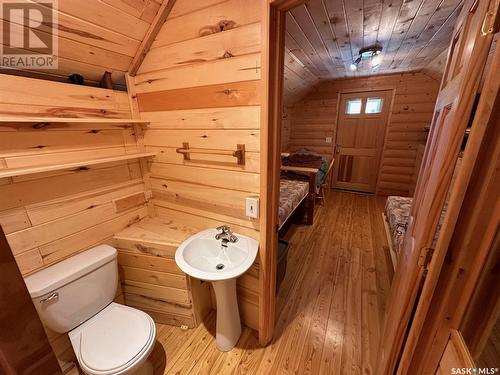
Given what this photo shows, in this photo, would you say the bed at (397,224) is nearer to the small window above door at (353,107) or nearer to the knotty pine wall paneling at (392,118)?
the knotty pine wall paneling at (392,118)

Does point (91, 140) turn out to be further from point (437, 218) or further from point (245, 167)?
point (437, 218)

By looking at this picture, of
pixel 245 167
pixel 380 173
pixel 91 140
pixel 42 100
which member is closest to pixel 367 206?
pixel 380 173

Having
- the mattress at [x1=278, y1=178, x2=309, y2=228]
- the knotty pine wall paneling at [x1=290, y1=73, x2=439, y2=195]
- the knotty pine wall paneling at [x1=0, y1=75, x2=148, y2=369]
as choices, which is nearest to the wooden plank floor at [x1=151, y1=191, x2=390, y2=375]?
the mattress at [x1=278, y1=178, x2=309, y2=228]

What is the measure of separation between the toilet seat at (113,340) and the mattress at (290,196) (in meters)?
1.53

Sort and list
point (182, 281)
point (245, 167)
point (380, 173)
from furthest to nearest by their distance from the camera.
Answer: point (380, 173) < point (182, 281) < point (245, 167)

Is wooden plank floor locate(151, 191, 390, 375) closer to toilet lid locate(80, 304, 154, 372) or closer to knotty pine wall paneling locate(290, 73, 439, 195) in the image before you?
toilet lid locate(80, 304, 154, 372)

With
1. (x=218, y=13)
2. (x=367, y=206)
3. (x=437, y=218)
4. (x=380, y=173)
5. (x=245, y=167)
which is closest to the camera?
(x=437, y=218)

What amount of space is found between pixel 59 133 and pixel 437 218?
80.4 inches

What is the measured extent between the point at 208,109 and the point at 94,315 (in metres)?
1.58

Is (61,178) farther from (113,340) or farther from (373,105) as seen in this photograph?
(373,105)

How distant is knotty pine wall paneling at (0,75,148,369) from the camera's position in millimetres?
1133

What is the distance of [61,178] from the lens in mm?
1328

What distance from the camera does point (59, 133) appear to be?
129cm

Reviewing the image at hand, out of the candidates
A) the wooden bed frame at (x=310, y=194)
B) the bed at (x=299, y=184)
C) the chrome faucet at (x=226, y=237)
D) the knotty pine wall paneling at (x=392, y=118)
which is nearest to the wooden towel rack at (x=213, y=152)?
the chrome faucet at (x=226, y=237)
